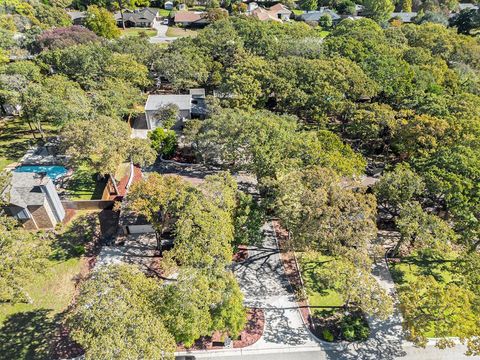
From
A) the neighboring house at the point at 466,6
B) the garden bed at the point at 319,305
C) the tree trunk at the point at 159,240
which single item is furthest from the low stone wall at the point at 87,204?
the neighboring house at the point at 466,6

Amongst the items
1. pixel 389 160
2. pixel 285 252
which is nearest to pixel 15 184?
pixel 285 252

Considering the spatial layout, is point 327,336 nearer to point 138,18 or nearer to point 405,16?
point 138,18

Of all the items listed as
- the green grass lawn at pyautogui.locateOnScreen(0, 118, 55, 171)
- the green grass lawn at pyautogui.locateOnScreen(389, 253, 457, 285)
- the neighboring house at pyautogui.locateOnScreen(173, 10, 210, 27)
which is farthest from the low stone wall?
the neighboring house at pyautogui.locateOnScreen(173, 10, 210, 27)

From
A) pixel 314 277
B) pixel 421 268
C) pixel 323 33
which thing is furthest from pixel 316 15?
pixel 314 277

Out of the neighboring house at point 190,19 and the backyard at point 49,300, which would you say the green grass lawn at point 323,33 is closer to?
the neighboring house at point 190,19

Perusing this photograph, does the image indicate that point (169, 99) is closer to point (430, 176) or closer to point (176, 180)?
point (176, 180)

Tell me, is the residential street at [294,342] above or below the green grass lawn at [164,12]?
below
